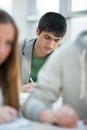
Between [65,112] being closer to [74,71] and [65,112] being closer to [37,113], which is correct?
[37,113]

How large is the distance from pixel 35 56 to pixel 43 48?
0.13 metres

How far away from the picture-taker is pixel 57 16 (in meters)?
2.09

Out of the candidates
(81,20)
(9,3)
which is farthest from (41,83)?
(9,3)

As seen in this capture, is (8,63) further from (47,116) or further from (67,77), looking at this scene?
(47,116)

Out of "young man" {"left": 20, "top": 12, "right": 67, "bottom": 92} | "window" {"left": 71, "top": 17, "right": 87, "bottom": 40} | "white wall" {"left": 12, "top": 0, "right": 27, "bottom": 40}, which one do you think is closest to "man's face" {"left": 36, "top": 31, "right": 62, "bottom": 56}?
"young man" {"left": 20, "top": 12, "right": 67, "bottom": 92}

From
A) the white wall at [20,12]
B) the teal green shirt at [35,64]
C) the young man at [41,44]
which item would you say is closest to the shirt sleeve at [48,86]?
the young man at [41,44]

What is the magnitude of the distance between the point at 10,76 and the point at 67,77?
25cm

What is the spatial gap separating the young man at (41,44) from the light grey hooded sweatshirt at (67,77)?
2.91 feet

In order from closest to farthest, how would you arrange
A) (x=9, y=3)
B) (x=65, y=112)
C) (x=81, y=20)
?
(x=65, y=112), (x=81, y=20), (x=9, y=3)

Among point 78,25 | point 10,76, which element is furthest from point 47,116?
point 78,25

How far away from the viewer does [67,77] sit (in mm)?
1149

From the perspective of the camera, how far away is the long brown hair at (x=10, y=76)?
1.21m

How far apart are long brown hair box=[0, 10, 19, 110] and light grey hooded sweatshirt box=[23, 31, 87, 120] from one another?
0.43 feet

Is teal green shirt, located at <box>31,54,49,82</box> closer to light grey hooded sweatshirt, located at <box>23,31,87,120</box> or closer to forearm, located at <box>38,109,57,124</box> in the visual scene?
light grey hooded sweatshirt, located at <box>23,31,87,120</box>
